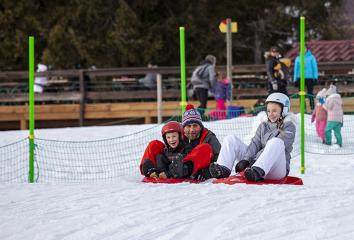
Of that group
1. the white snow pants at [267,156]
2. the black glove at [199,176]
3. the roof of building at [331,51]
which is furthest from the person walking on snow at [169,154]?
the roof of building at [331,51]

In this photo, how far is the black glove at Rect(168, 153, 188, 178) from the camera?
8344 millimetres

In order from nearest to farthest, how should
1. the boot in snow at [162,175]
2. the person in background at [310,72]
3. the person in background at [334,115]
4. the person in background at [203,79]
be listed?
the boot in snow at [162,175] → the person in background at [334,115] → the person in background at [310,72] → the person in background at [203,79]

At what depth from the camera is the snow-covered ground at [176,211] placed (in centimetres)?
551

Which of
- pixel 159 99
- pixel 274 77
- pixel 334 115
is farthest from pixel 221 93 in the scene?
pixel 334 115

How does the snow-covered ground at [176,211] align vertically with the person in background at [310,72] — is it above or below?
below

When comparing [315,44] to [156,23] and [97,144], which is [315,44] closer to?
[156,23]

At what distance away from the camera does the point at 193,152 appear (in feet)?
27.5

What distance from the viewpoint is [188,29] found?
73.3 feet

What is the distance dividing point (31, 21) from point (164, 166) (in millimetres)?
14245

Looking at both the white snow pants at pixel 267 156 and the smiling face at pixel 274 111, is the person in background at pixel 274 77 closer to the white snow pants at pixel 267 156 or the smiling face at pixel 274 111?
the smiling face at pixel 274 111

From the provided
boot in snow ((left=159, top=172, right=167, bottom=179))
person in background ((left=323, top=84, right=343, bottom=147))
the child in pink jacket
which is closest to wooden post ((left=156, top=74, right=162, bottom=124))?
the child in pink jacket

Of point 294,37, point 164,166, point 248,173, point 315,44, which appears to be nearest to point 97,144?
point 164,166

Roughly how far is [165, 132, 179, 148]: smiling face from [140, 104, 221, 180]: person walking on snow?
97 mm

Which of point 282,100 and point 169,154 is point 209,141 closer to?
point 169,154
